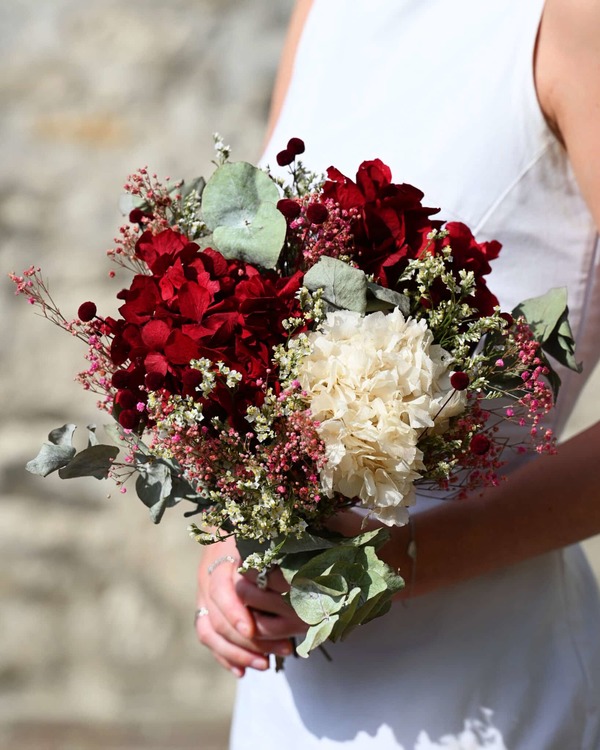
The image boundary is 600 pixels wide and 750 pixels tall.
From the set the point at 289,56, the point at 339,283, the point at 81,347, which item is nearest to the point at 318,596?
the point at 339,283

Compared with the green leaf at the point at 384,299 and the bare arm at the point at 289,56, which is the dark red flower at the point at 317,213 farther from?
the bare arm at the point at 289,56

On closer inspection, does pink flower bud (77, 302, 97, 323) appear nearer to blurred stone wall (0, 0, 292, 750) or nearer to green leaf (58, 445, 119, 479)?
green leaf (58, 445, 119, 479)

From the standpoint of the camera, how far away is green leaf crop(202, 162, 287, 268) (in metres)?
0.93

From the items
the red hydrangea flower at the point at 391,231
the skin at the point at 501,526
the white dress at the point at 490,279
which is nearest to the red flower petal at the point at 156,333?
the red hydrangea flower at the point at 391,231

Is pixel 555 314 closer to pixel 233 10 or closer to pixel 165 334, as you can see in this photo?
pixel 165 334

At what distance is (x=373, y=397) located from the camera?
34.0 inches

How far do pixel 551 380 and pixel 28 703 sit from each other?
113 inches

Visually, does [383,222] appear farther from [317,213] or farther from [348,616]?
[348,616]

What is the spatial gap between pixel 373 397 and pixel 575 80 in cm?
49

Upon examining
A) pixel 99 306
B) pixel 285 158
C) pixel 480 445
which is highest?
pixel 99 306

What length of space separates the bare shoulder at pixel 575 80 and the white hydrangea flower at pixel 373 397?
1.19ft

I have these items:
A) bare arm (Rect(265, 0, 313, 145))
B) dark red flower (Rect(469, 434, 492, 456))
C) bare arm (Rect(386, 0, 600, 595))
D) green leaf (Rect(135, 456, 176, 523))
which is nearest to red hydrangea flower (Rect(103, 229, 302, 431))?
green leaf (Rect(135, 456, 176, 523))

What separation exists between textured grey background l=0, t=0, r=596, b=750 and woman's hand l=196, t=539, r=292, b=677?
2042 millimetres

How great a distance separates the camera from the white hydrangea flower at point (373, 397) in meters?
0.85
